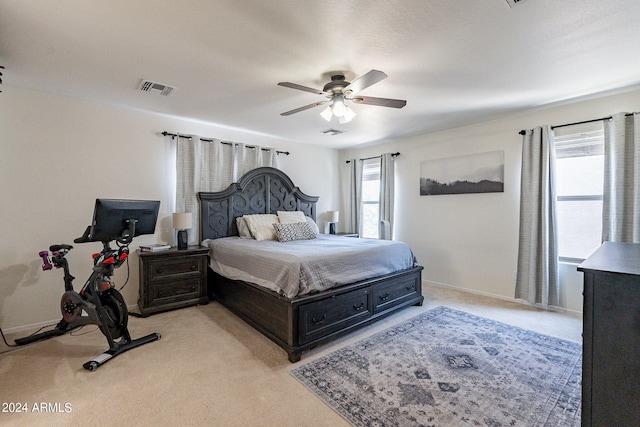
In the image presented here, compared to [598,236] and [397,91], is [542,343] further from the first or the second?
[397,91]

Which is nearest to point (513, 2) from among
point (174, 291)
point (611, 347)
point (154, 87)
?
point (611, 347)

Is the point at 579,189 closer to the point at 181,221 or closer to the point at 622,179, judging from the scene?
the point at 622,179

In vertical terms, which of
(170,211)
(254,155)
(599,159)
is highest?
(254,155)

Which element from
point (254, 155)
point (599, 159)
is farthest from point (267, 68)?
point (599, 159)

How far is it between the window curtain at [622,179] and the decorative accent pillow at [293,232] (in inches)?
141

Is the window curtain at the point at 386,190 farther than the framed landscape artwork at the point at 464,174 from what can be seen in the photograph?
Yes

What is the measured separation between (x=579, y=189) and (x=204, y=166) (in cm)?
500

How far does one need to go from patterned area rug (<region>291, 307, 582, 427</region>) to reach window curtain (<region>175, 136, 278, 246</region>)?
9.51 feet

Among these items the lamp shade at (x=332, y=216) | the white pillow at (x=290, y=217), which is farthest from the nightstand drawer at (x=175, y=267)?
the lamp shade at (x=332, y=216)

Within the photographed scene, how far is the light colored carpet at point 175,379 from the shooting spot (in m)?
1.73

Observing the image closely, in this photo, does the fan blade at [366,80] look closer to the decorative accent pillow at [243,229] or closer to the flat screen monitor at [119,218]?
the flat screen monitor at [119,218]

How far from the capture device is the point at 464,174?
4359mm

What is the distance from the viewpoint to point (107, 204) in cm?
242

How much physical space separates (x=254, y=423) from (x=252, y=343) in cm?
104
